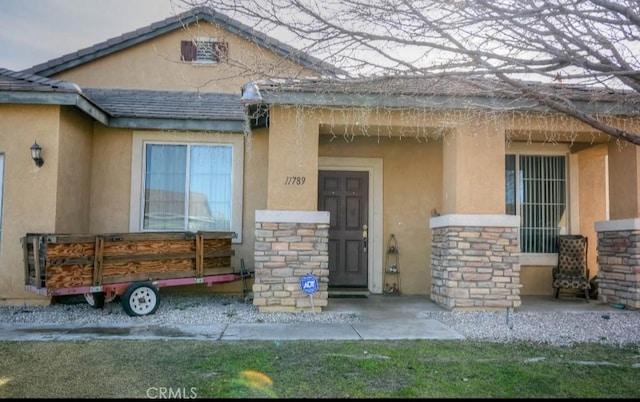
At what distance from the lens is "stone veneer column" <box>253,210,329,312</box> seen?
7.59 metres

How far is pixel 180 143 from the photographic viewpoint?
9.40 metres

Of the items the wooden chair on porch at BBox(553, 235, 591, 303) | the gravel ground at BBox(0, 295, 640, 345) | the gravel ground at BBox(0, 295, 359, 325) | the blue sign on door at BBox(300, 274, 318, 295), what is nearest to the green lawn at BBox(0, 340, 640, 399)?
the gravel ground at BBox(0, 295, 640, 345)

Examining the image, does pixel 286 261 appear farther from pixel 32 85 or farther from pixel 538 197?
pixel 538 197

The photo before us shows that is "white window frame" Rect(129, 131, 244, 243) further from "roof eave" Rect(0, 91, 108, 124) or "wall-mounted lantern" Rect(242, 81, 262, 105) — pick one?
"wall-mounted lantern" Rect(242, 81, 262, 105)

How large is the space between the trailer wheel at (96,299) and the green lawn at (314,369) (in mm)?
2023

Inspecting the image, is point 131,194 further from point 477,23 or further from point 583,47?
point 583,47

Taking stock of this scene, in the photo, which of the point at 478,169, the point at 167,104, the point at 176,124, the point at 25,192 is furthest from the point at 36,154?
the point at 478,169

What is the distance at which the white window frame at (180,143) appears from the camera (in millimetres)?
9281

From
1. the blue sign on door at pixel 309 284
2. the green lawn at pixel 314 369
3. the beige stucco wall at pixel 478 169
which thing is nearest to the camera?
the green lawn at pixel 314 369

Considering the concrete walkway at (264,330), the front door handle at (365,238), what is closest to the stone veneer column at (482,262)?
the concrete walkway at (264,330)

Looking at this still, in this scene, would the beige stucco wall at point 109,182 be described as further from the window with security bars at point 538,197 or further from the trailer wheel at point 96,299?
the window with security bars at point 538,197

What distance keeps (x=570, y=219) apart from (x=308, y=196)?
5.50m

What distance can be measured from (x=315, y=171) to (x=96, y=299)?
3756 millimetres

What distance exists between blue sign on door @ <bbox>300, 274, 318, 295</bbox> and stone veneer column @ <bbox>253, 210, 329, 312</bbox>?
0.11 m
